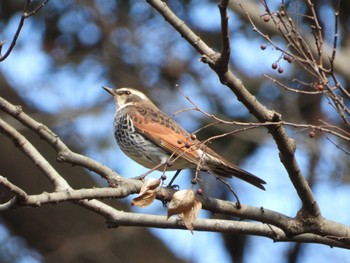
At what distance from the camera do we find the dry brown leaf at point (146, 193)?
12.8 ft

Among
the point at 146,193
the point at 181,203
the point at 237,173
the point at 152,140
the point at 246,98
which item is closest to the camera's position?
the point at 181,203

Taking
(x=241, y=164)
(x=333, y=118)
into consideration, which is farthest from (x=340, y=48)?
(x=241, y=164)

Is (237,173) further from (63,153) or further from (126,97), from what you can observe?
(126,97)

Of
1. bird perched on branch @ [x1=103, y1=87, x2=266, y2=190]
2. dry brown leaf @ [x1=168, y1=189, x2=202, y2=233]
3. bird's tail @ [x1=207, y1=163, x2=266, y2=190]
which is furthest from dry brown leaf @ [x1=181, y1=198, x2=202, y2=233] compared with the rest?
bird perched on branch @ [x1=103, y1=87, x2=266, y2=190]

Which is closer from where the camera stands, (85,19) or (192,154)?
(192,154)

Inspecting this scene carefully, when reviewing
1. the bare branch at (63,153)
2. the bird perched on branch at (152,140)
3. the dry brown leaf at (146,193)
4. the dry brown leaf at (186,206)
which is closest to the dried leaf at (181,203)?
the dry brown leaf at (186,206)

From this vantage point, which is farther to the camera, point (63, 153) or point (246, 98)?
point (63, 153)

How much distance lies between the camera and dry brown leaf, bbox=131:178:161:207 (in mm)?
3891

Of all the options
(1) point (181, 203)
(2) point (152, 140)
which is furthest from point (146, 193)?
(2) point (152, 140)

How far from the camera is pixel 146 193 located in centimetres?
391

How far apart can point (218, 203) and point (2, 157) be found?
4400 mm

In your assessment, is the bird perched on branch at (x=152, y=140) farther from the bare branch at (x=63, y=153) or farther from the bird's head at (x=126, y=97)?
the bare branch at (x=63, y=153)

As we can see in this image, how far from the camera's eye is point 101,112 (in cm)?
1081

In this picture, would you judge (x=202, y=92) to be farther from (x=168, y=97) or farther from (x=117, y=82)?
(x=117, y=82)
